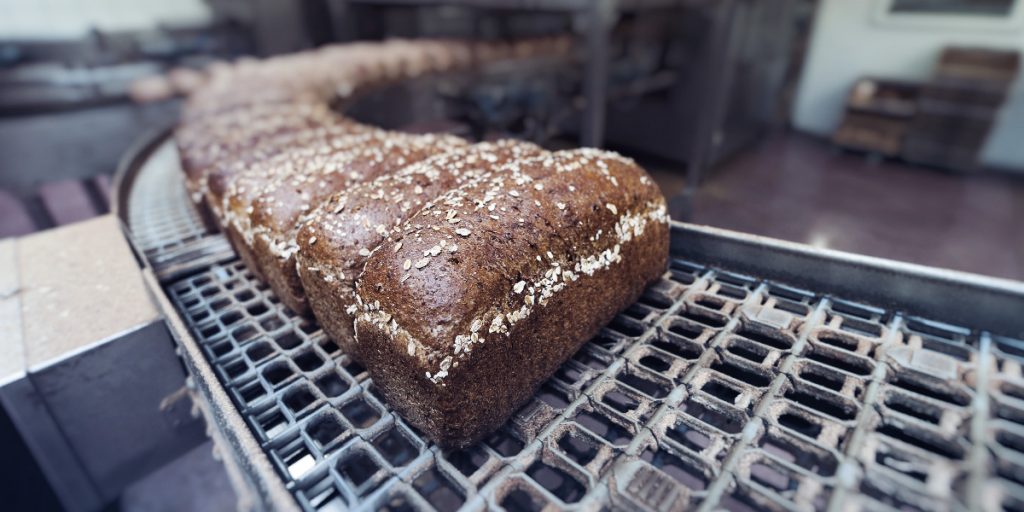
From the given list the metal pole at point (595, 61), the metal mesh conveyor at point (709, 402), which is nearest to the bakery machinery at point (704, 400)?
the metal mesh conveyor at point (709, 402)

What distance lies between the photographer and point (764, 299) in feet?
4.34

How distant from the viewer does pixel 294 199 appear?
1362mm

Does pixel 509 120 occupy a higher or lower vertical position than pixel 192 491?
higher

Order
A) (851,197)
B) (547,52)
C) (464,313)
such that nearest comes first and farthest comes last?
1. (464,313)
2. (547,52)
3. (851,197)

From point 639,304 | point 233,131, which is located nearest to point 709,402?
point 639,304

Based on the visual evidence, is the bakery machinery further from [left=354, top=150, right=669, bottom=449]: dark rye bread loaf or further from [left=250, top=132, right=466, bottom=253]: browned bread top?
[left=250, top=132, right=466, bottom=253]: browned bread top

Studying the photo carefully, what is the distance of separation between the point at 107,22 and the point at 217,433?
7.20 metres

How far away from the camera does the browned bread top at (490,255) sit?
94 cm

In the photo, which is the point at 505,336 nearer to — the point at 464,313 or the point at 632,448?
the point at 464,313

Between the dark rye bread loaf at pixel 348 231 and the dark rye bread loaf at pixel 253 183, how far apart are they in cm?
24

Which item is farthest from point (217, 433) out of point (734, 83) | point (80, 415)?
point (734, 83)

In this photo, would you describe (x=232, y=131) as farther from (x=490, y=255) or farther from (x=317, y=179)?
(x=490, y=255)

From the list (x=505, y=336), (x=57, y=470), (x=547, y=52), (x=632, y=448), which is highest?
(x=547, y=52)

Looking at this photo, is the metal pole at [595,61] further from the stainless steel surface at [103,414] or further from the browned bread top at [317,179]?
the stainless steel surface at [103,414]
